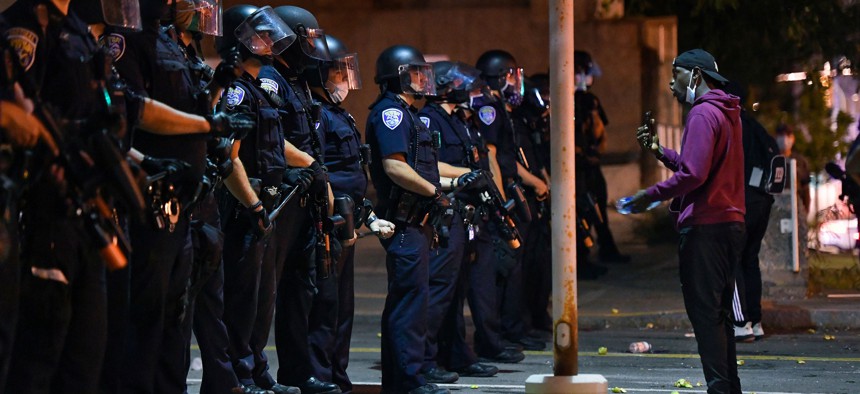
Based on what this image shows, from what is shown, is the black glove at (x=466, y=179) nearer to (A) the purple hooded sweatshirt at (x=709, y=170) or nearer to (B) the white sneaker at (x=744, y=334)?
(A) the purple hooded sweatshirt at (x=709, y=170)

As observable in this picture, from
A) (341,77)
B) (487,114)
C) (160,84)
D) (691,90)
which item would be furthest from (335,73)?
(160,84)

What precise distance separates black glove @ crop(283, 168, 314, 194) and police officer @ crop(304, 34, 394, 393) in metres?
0.50

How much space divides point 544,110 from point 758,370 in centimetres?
334

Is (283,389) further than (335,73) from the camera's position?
No

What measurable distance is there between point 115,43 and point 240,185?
1285 mm

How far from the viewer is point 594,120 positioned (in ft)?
50.3

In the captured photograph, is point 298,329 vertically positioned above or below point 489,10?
below

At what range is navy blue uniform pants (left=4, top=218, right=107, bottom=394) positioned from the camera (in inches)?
206

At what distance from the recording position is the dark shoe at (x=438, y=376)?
8.95m

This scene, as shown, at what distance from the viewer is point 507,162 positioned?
1112 centimetres

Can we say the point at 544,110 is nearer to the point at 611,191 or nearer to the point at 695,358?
the point at 695,358

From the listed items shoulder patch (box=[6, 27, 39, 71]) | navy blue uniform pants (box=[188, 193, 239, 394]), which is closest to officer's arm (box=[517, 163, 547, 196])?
navy blue uniform pants (box=[188, 193, 239, 394])

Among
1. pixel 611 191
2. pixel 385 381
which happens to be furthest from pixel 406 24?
pixel 385 381

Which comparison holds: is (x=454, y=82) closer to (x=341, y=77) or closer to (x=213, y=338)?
(x=341, y=77)
